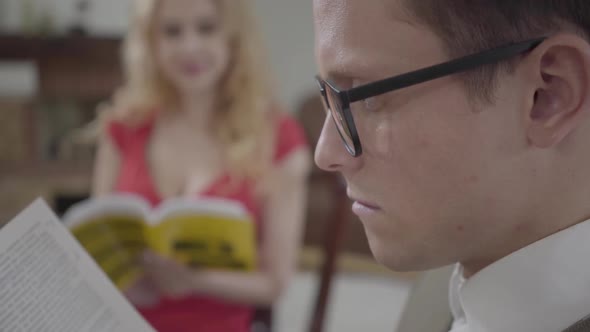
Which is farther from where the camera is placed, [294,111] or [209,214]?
[294,111]

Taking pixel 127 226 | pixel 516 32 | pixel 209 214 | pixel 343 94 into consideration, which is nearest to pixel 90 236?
pixel 127 226

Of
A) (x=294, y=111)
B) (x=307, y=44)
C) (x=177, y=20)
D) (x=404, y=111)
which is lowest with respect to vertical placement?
(x=294, y=111)

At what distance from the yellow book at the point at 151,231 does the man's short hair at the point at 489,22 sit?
2.40 ft

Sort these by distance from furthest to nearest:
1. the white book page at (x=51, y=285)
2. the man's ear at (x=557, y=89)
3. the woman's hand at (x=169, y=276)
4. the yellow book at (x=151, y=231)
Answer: the woman's hand at (x=169, y=276) → the yellow book at (x=151, y=231) → the white book page at (x=51, y=285) → the man's ear at (x=557, y=89)

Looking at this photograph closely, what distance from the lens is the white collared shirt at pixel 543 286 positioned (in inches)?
18.6

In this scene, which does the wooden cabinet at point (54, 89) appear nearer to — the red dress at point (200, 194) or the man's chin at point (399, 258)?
the red dress at point (200, 194)

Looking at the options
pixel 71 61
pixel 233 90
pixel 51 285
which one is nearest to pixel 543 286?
pixel 51 285

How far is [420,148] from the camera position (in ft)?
1.56

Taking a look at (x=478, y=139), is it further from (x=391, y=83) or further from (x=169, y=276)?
(x=169, y=276)

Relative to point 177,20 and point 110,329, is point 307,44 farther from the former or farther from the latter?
point 110,329

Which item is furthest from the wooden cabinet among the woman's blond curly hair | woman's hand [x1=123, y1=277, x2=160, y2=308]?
woman's hand [x1=123, y1=277, x2=160, y2=308]

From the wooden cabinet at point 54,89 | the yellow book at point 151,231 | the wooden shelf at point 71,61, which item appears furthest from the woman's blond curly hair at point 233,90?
the wooden shelf at point 71,61

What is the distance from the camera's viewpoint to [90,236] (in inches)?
41.0

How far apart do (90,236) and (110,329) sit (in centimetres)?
46
